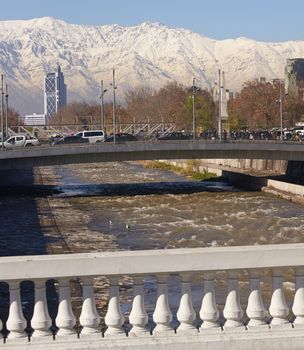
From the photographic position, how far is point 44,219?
4072 centimetres

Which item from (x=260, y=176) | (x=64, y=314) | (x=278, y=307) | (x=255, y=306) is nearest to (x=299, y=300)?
(x=278, y=307)

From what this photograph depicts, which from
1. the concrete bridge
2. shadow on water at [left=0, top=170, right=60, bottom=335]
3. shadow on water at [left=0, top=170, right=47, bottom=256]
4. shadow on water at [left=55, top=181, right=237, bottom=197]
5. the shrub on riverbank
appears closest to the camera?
shadow on water at [left=0, top=170, right=60, bottom=335]

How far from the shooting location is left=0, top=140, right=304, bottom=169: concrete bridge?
5359 centimetres

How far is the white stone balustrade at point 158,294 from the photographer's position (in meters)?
6.25

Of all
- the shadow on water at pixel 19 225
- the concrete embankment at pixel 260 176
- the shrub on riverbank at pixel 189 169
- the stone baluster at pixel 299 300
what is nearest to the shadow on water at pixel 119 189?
the shadow on water at pixel 19 225

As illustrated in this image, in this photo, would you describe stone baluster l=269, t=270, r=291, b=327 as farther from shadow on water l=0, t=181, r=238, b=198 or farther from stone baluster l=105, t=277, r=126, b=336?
shadow on water l=0, t=181, r=238, b=198

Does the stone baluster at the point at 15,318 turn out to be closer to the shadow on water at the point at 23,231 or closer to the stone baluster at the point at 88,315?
the stone baluster at the point at 88,315

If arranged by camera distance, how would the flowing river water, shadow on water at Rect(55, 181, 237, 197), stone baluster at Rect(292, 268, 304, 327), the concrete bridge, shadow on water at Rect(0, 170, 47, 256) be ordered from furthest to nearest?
1. shadow on water at Rect(55, 181, 237, 197)
2. the concrete bridge
3. the flowing river water
4. shadow on water at Rect(0, 170, 47, 256)
5. stone baluster at Rect(292, 268, 304, 327)

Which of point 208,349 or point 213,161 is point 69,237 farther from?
point 213,161

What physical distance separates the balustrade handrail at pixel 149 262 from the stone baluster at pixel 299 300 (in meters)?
0.11

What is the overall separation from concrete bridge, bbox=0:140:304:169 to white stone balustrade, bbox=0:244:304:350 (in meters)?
47.1

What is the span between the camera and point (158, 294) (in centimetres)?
636

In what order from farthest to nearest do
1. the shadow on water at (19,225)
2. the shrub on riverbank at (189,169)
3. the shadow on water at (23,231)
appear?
the shrub on riverbank at (189,169), the shadow on water at (19,225), the shadow on water at (23,231)

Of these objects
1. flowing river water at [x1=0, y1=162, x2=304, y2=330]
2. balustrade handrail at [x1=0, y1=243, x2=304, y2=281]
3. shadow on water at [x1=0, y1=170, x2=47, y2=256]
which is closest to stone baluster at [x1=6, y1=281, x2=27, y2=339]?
balustrade handrail at [x1=0, y1=243, x2=304, y2=281]
